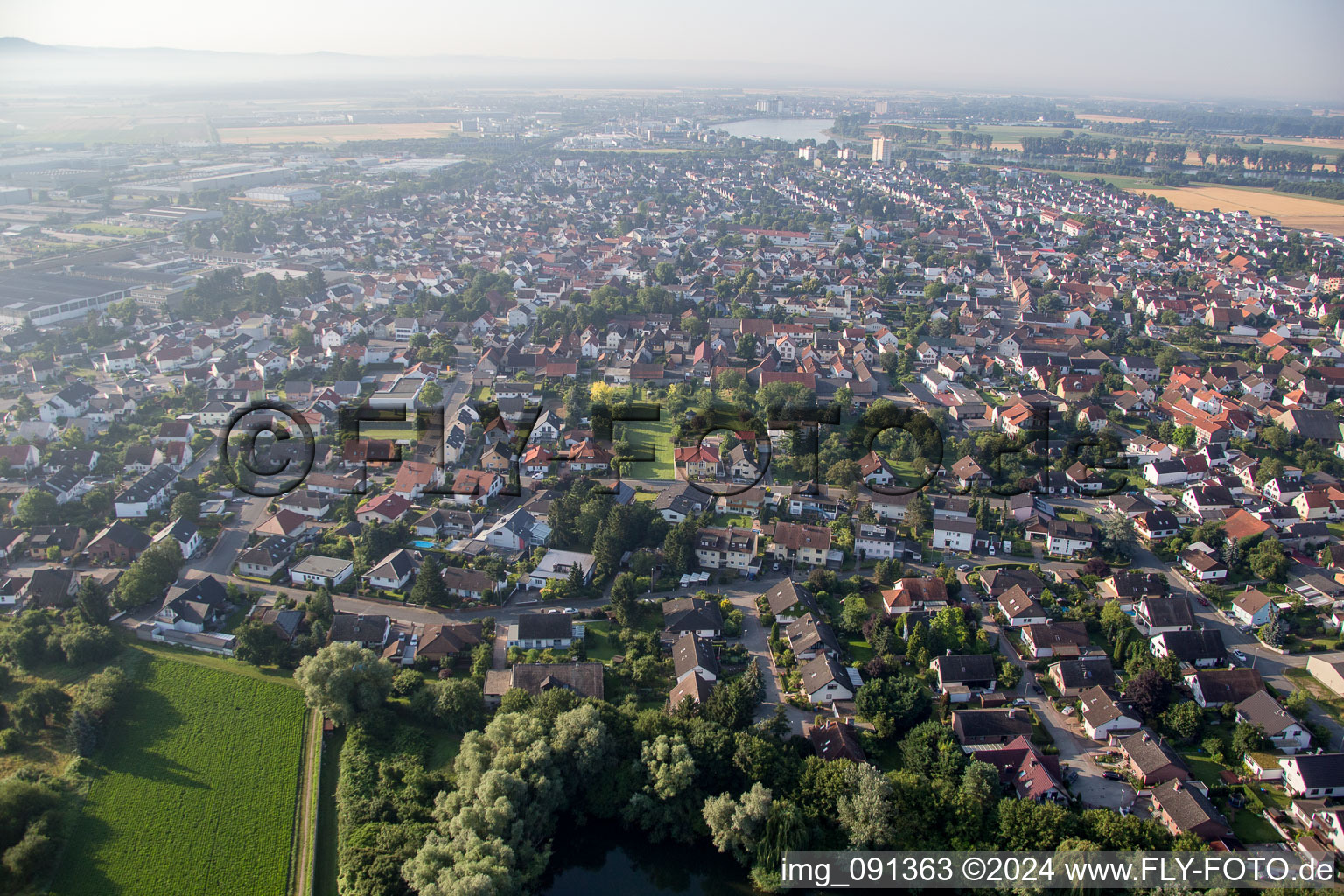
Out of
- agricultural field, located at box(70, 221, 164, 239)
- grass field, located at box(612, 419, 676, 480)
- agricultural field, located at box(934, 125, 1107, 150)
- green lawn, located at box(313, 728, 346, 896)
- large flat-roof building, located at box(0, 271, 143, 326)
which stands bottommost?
green lawn, located at box(313, 728, 346, 896)

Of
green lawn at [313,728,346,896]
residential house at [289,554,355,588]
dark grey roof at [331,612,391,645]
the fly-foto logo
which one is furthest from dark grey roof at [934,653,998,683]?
Result: residential house at [289,554,355,588]

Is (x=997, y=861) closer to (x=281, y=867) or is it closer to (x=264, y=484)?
(x=281, y=867)

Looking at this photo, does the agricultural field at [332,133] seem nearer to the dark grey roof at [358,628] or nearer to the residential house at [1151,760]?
the dark grey roof at [358,628]

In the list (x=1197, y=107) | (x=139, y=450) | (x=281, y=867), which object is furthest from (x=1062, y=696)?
(x=1197, y=107)

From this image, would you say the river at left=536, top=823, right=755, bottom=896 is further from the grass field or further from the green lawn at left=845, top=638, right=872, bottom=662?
the grass field

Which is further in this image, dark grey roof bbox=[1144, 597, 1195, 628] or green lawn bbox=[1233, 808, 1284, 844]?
dark grey roof bbox=[1144, 597, 1195, 628]

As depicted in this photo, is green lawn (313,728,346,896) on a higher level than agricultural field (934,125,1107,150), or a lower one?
lower
